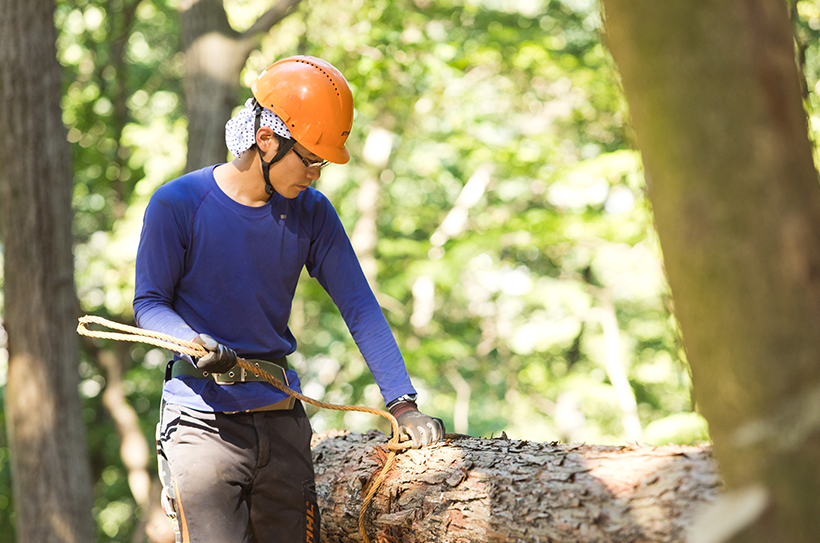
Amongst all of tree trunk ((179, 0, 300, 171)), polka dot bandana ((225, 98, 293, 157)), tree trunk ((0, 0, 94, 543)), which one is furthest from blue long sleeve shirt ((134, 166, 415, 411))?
A: tree trunk ((179, 0, 300, 171))

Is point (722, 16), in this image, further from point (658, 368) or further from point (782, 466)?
point (658, 368)

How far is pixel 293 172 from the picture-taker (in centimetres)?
244

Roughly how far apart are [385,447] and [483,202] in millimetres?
11396

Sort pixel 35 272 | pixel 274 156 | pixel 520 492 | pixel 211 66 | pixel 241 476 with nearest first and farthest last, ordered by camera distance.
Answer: pixel 520 492 → pixel 241 476 → pixel 274 156 → pixel 35 272 → pixel 211 66

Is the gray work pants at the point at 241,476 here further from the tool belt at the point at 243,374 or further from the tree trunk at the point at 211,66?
the tree trunk at the point at 211,66

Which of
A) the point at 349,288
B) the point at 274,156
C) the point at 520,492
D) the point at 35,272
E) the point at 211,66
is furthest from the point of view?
the point at 211,66

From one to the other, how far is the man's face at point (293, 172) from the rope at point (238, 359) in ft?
2.13

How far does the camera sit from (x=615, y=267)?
10.7m

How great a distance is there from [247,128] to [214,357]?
2.95 feet

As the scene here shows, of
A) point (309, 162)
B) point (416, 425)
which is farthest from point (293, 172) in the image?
point (416, 425)

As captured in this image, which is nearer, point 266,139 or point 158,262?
point 158,262

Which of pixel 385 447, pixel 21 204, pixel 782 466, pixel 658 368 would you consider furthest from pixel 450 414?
pixel 782 466

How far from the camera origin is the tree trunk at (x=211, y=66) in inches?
231

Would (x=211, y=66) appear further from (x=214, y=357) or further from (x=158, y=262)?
(x=214, y=357)
